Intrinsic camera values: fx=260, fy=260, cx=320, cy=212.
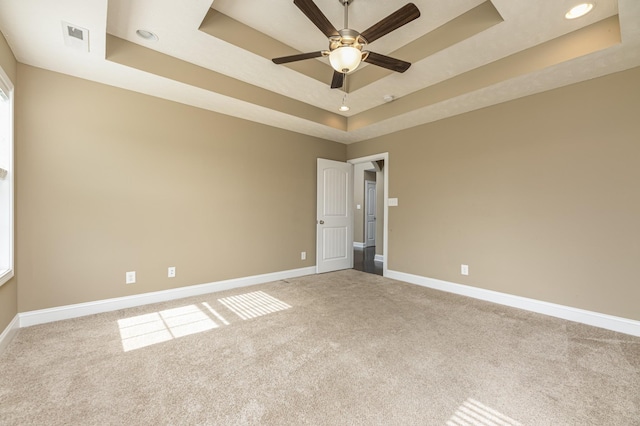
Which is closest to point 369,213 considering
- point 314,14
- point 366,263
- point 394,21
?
point 366,263

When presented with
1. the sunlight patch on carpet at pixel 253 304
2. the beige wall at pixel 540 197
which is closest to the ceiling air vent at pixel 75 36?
the sunlight patch on carpet at pixel 253 304

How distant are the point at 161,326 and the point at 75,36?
8.70ft

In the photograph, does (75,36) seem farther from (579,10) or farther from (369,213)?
(369,213)

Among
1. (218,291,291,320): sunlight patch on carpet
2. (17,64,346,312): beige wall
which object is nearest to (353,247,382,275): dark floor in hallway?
(17,64,346,312): beige wall

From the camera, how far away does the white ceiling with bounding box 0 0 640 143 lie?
204 centimetres

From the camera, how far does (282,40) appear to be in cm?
288

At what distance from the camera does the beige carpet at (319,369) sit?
1.49 meters

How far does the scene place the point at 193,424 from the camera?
55.4 inches

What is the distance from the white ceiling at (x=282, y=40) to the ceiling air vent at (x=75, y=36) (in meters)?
0.04

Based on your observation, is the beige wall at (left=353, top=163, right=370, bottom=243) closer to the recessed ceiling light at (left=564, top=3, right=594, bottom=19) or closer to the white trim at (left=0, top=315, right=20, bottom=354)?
the recessed ceiling light at (left=564, top=3, right=594, bottom=19)

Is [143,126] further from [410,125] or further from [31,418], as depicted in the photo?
[410,125]

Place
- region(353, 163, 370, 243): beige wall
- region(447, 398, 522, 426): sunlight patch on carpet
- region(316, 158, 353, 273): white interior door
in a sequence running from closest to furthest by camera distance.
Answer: region(447, 398, 522, 426): sunlight patch on carpet
region(316, 158, 353, 273): white interior door
region(353, 163, 370, 243): beige wall

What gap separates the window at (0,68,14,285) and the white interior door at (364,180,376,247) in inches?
284

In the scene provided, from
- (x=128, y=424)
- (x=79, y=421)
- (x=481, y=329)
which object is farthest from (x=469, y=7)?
(x=79, y=421)
